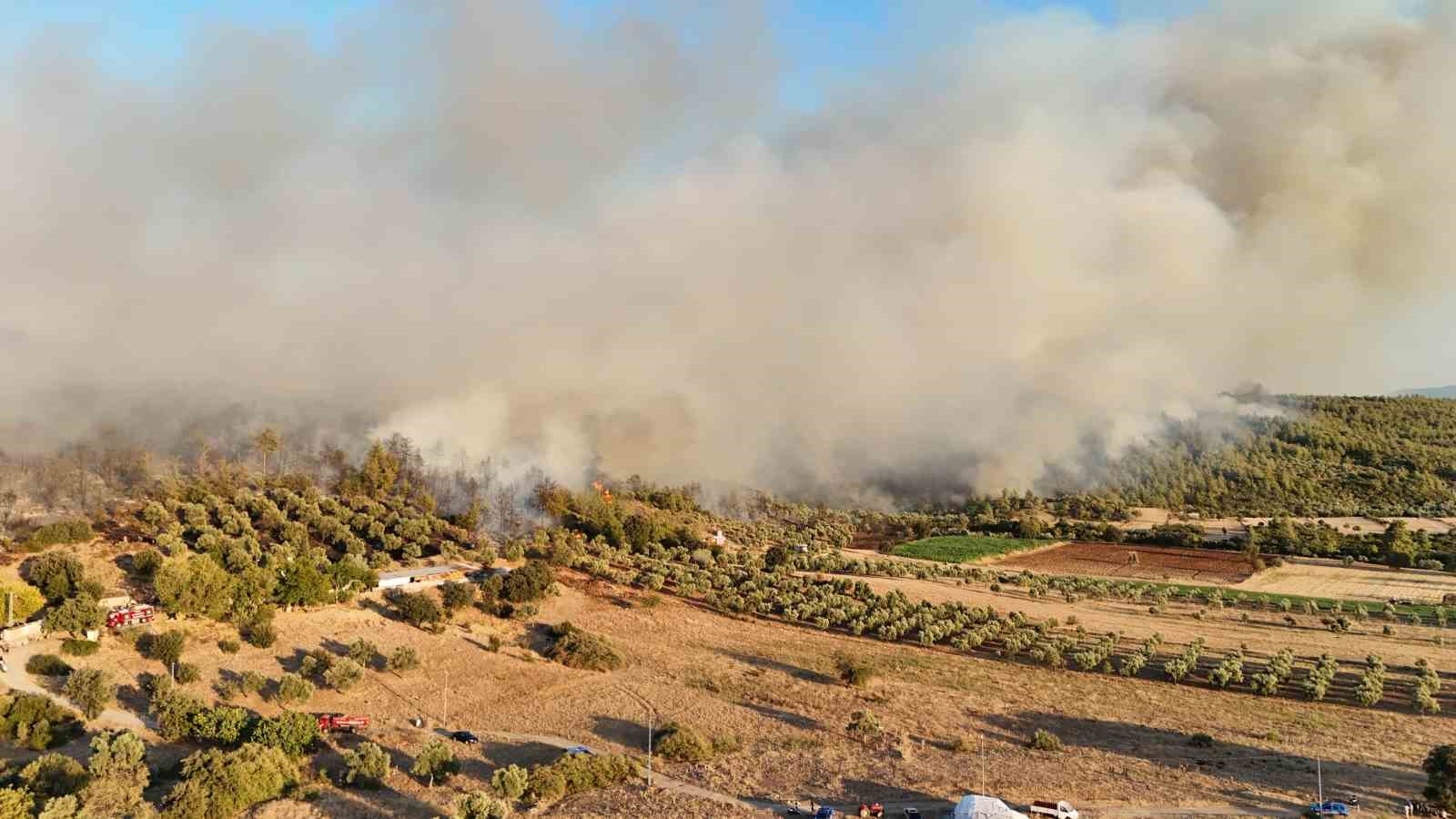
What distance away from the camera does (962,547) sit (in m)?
58.5

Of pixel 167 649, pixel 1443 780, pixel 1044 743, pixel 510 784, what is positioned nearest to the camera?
pixel 1443 780

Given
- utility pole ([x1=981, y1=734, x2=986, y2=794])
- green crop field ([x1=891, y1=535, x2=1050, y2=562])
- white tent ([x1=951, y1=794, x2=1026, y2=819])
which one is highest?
green crop field ([x1=891, y1=535, x2=1050, y2=562])

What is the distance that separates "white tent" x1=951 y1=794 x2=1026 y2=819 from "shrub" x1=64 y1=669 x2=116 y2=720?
783 inches

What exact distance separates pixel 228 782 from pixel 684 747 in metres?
9.39

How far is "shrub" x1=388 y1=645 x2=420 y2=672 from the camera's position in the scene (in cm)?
2541

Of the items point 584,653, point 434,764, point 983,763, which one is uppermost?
point 584,653

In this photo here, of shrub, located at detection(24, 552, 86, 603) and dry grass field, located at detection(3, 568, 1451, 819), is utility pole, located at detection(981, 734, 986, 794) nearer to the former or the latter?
dry grass field, located at detection(3, 568, 1451, 819)

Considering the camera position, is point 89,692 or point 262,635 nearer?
point 89,692

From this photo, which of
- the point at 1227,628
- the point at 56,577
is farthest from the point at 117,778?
the point at 1227,628

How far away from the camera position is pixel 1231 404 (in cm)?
10181

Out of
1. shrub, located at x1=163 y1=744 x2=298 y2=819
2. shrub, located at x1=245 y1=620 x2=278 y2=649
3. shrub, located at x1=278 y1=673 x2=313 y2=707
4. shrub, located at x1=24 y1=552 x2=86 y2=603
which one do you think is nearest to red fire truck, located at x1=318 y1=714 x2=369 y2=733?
Result: shrub, located at x1=278 y1=673 x2=313 y2=707

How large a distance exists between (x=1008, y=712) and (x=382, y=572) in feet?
83.2

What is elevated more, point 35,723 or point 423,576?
point 423,576

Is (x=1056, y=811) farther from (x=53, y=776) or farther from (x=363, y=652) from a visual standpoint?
(x=363, y=652)
